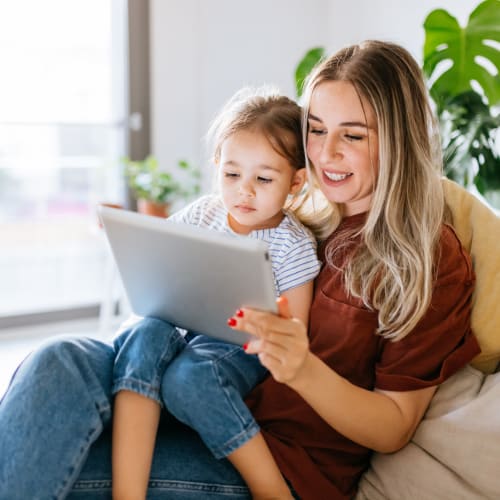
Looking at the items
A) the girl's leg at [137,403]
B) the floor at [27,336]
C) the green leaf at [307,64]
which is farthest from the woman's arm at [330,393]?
the floor at [27,336]

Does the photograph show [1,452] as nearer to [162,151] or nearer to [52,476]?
[52,476]

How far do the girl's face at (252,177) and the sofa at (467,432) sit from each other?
0.37m

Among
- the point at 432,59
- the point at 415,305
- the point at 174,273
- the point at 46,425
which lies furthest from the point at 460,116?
the point at 46,425

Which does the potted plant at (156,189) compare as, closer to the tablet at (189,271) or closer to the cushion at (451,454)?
the tablet at (189,271)

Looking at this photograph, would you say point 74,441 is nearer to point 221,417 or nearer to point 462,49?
point 221,417

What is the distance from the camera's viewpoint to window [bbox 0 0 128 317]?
3.04 metres

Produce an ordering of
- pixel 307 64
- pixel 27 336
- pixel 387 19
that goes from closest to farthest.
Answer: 1. pixel 307 64
2. pixel 387 19
3. pixel 27 336

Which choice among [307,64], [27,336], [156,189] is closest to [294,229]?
[307,64]

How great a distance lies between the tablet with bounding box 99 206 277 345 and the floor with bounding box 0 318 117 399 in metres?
1.77

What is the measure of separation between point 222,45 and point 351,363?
2303 mm

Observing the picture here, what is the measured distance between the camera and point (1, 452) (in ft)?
3.37

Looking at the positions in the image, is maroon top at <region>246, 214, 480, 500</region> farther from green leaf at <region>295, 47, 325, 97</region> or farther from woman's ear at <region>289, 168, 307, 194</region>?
green leaf at <region>295, 47, 325, 97</region>

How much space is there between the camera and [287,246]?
1.28m

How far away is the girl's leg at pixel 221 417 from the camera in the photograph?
1.08m
